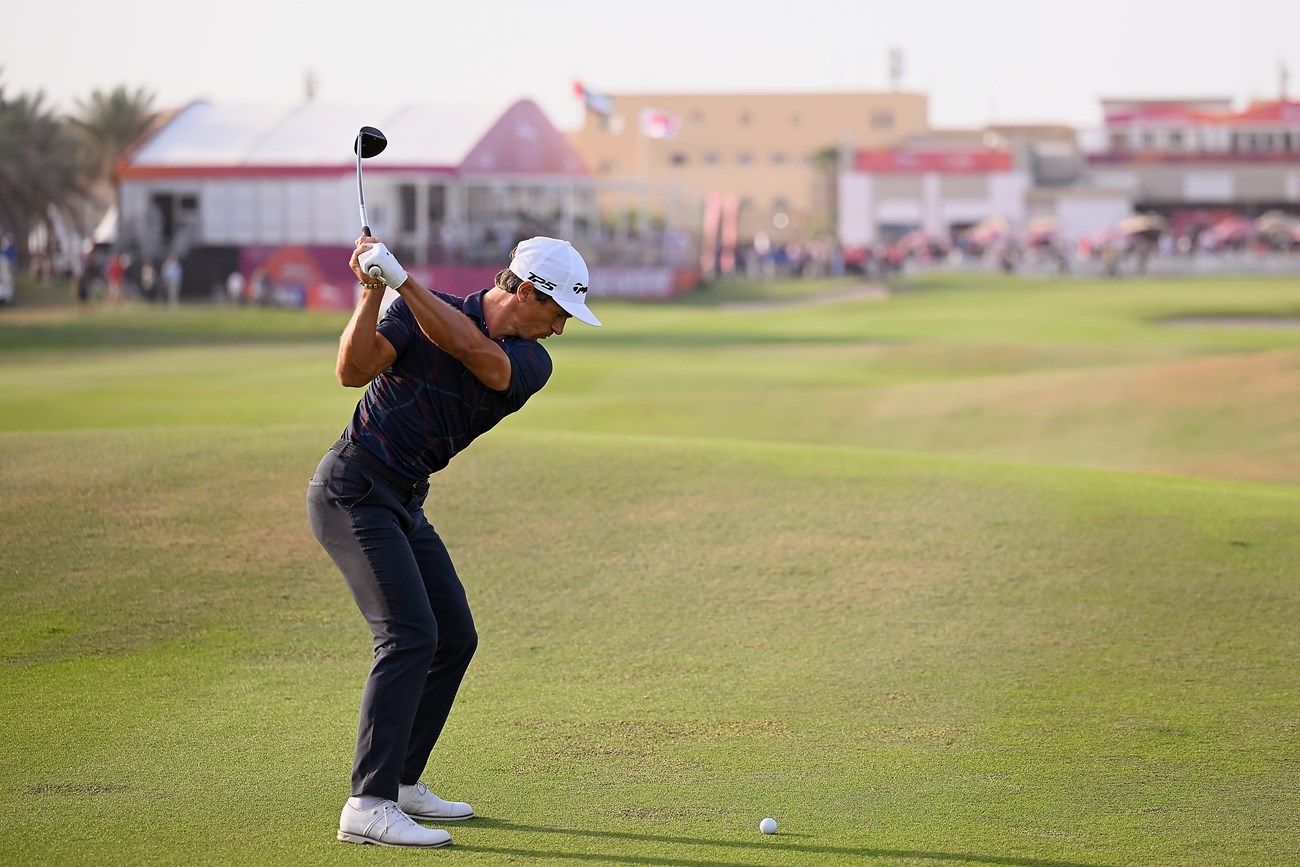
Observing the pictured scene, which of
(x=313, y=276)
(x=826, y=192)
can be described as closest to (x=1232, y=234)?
(x=313, y=276)

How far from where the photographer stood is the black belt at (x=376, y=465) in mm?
6285

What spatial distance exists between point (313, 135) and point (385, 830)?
187 feet

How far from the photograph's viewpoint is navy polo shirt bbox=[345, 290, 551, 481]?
245 inches

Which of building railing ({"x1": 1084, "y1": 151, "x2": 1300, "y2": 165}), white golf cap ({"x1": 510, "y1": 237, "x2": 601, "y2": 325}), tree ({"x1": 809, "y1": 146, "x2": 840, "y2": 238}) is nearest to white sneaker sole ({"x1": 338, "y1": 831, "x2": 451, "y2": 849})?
white golf cap ({"x1": 510, "y1": 237, "x2": 601, "y2": 325})

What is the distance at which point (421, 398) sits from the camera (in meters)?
6.24

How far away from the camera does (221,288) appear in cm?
5662

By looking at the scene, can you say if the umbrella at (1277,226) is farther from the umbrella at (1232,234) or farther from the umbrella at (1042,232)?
the umbrella at (1042,232)

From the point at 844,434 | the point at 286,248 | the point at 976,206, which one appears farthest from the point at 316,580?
the point at 976,206

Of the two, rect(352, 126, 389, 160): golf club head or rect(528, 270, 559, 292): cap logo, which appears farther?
rect(352, 126, 389, 160): golf club head

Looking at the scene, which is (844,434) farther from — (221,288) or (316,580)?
(221,288)

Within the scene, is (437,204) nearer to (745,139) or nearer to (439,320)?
(439,320)

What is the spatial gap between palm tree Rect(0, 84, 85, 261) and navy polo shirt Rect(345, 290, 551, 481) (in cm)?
6034

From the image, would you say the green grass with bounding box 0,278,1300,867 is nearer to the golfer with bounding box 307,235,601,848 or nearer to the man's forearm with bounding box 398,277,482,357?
the golfer with bounding box 307,235,601,848

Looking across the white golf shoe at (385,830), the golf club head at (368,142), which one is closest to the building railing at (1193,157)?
the golf club head at (368,142)
